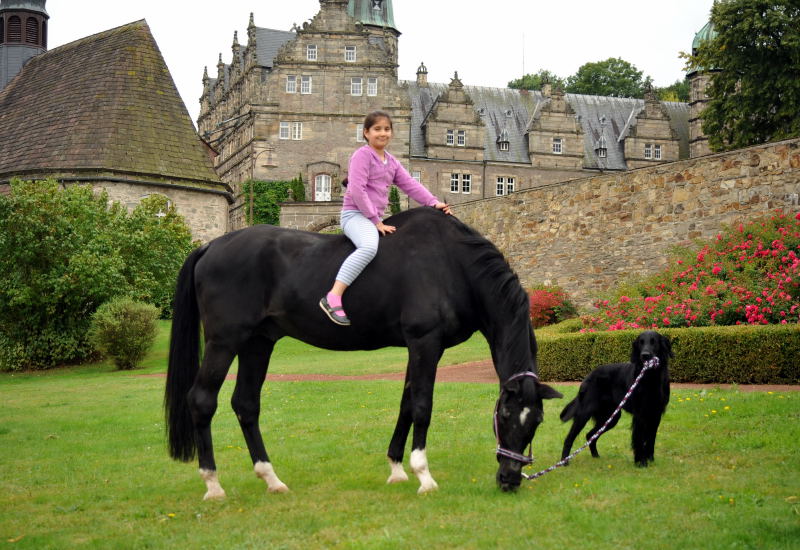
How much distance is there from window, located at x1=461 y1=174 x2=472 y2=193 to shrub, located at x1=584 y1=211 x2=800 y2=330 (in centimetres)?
4929

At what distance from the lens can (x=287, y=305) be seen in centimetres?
718

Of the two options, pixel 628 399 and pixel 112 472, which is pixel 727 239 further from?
pixel 112 472

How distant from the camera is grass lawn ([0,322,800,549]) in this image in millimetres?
5434

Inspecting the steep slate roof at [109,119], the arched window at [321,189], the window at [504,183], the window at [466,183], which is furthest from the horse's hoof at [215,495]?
the window at [504,183]

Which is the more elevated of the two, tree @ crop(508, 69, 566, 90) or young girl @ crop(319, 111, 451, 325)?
tree @ crop(508, 69, 566, 90)

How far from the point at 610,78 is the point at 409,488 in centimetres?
8374

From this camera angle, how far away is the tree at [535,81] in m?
88.1

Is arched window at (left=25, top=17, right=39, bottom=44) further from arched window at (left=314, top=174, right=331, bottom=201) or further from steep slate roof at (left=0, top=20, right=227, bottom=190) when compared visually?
arched window at (left=314, top=174, right=331, bottom=201)

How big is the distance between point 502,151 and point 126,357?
4929cm

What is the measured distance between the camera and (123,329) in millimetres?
25562

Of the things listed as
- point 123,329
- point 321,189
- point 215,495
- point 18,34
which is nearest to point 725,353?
point 215,495

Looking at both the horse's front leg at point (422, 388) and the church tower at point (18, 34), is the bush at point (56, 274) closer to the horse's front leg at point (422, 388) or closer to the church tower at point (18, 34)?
the horse's front leg at point (422, 388)

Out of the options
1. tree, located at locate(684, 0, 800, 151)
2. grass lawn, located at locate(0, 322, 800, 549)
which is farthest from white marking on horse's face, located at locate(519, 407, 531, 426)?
tree, located at locate(684, 0, 800, 151)

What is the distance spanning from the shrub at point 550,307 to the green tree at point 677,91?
2598 inches
